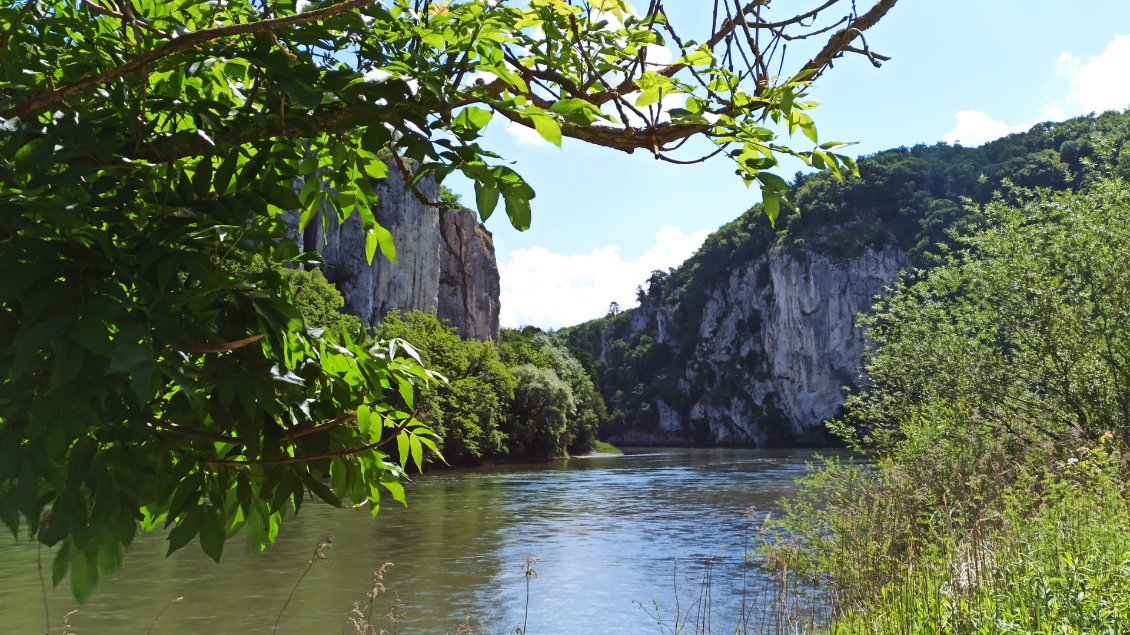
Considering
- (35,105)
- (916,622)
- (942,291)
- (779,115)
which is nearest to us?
(35,105)

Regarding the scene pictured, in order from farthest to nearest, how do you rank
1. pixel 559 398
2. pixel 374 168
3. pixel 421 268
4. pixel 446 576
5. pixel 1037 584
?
pixel 421 268 < pixel 559 398 < pixel 446 576 < pixel 1037 584 < pixel 374 168

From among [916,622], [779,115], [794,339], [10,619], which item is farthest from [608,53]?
[794,339]

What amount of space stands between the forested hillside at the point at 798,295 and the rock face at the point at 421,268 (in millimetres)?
21112

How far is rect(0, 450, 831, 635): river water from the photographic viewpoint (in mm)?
11344

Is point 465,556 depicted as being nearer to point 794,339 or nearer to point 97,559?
point 97,559

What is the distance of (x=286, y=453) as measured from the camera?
71.4 inches

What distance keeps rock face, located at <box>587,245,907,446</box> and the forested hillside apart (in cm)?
17

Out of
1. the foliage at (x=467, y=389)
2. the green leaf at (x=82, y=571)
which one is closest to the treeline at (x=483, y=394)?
the foliage at (x=467, y=389)

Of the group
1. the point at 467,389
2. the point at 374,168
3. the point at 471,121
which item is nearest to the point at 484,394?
the point at 467,389

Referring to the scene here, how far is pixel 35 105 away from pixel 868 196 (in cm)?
12097

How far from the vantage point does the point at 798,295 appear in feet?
356

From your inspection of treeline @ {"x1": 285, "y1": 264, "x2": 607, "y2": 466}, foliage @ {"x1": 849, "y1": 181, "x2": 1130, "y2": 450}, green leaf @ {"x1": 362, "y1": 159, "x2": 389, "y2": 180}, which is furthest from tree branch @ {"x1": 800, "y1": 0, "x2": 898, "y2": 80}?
treeline @ {"x1": 285, "y1": 264, "x2": 607, "y2": 466}

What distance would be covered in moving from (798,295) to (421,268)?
56.5 m

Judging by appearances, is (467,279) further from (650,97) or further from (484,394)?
(650,97)
